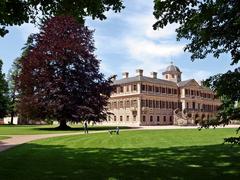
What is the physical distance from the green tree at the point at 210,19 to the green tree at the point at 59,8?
3.17 meters

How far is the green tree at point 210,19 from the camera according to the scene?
969 cm

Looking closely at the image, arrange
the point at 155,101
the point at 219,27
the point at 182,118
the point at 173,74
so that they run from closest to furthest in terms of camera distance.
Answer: the point at 219,27 < the point at 182,118 < the point at 155,101 < the point at 173,74

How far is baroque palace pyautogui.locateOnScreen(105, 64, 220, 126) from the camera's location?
87.8m

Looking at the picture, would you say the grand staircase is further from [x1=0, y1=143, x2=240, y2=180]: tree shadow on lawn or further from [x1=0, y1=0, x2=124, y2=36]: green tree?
[x1=0, y1=0, x2=124, y2=36]: green tree

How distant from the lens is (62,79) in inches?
1987

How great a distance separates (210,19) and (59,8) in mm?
5174

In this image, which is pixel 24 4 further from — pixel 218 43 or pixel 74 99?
pixel 74 99

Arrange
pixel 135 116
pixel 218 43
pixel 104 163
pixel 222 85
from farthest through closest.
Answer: pixel 135 116 → pixel 104 163 → pixel 218 43 → pixel 222 85

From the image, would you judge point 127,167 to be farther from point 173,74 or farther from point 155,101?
point 173,74

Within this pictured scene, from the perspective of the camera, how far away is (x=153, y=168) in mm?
12789

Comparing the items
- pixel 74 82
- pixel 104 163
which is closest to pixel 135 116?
pixel 74 82

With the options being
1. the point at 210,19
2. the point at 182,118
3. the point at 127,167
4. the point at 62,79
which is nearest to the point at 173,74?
the point at 182,118

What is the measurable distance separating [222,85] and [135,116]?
7828 centimetres

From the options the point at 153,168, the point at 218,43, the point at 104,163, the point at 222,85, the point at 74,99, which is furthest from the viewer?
the point at 74,99
